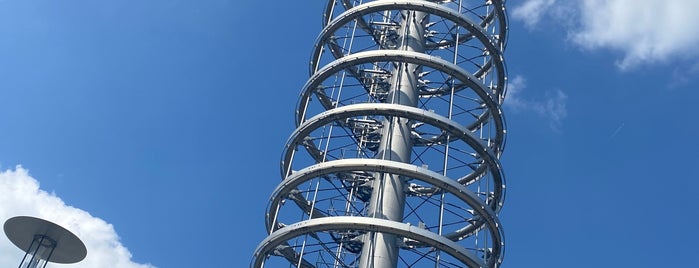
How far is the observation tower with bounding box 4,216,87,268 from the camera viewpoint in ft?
117

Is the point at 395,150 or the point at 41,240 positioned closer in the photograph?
the point at 41,240

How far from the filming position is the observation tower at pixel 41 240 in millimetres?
35562

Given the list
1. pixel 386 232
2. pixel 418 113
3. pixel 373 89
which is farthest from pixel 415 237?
pixel 373 89

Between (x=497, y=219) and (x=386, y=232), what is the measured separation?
6.69m

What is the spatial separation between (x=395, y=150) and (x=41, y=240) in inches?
699

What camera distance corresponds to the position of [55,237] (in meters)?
35.9

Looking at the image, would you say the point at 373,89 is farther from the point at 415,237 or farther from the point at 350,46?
the point at 415,237

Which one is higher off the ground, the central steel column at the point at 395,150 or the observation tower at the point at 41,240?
the central steel column at the point at 395,150

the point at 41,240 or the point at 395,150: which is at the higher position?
the point at 395,150

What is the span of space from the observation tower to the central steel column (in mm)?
13793

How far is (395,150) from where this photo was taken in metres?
39.6

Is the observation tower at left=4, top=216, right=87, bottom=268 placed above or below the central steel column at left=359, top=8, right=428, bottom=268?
below

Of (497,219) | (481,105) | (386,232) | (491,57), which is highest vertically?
(491,57)

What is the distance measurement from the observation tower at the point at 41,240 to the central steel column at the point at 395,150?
13.8 m
